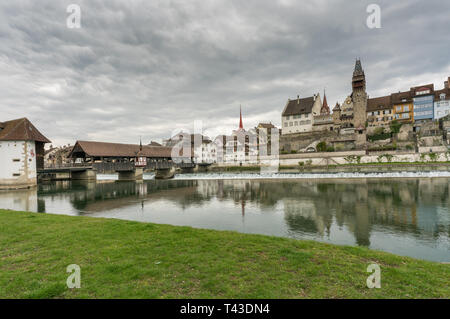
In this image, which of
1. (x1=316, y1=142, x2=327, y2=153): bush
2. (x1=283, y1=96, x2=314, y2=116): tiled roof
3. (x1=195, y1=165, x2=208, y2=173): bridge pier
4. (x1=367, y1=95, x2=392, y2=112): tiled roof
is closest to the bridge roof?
(x1=195, y1=165, x2=208, y2=173): bridge pier

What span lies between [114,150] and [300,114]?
4699 centimetres

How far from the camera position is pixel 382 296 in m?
3.42

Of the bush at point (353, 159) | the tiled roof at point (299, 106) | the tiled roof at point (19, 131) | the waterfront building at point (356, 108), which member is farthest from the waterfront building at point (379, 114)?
the tiled roof at point (19, 131)

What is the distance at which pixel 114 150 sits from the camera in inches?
1697

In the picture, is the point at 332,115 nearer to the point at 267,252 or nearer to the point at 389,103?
the point at 389,103

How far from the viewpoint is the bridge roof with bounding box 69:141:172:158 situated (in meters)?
39.3

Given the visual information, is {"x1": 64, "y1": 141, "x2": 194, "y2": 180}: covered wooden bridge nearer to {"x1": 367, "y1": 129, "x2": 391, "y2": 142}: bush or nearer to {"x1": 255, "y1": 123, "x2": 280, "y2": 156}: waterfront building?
{"x1": 255, "y1": 123, "x2": 280, "y2": 156}: waterfront building

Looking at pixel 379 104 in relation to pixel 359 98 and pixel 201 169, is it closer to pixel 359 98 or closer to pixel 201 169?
pixel 359 98

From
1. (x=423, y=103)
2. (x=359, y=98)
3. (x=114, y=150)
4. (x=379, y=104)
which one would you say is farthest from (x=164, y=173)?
(x=423, y=103)

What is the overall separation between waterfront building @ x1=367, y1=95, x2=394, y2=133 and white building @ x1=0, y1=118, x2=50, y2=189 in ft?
214

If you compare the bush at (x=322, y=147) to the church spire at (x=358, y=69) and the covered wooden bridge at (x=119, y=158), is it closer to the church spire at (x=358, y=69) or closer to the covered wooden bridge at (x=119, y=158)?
the church spire at (x=358, y=69)

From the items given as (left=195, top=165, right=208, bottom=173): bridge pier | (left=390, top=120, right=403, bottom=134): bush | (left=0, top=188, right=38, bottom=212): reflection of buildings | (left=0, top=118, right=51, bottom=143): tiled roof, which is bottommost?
(left=0, top=188, right=38, bottom=212): reflection of buildings

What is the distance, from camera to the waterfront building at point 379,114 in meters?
53.7

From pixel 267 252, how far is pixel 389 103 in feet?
211
